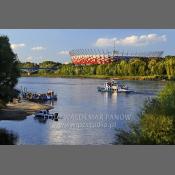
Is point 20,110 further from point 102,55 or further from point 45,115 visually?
point 102,55

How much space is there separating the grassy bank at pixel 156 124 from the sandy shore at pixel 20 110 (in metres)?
1.58

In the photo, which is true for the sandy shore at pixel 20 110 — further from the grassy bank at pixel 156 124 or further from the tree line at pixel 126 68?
the grassy bank at pixel 156 124

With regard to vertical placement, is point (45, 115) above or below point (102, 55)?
below

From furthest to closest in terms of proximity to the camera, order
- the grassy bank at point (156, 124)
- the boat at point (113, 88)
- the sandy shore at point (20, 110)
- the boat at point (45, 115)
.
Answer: the boat at point (113, 88) → the sandy shore at point (20, 110) → the boat at point (45, 115) → the grassy bank at point (156, 124)

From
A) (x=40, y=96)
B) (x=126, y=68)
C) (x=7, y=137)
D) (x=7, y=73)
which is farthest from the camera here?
(x=126, y=68)

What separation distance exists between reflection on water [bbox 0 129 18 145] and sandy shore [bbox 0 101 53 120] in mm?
285

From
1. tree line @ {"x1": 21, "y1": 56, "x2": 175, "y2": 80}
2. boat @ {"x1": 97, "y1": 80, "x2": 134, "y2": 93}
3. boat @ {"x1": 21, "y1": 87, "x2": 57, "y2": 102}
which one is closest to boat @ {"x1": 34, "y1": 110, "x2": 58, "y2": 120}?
boat @ {"x1": 21, "y1": 87, "x2": 57, "y2": 102}

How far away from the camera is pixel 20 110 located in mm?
9375

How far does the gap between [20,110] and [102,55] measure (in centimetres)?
185

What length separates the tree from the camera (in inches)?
363

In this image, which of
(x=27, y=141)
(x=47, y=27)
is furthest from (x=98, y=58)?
(x=27, y=141)

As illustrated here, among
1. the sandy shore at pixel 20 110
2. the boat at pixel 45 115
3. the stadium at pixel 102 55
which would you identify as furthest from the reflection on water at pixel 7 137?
the stadium at pixel 102 55

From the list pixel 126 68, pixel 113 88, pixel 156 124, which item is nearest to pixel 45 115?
pixel 113 88

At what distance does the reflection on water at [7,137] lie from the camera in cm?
900
